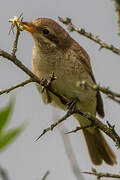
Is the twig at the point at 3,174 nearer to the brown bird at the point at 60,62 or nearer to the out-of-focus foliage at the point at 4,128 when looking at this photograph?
the out-of-focus foliage at the point at 4,128

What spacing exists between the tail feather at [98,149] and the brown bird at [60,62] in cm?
10

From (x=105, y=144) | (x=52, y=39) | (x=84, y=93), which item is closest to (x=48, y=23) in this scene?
(x=52, y=39)

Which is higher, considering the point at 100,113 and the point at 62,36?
the point at 62,36

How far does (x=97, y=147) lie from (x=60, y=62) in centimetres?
190

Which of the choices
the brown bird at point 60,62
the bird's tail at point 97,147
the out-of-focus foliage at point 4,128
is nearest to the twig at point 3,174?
the out-of-focus foliage at point 4,128

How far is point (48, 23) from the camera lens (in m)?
4.80

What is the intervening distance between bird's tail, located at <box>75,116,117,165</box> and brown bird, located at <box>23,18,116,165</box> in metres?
0.11

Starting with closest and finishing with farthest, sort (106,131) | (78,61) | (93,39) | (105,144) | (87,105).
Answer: (93,39) < (106,131) < (78,61) < (87,105) < (105,144)

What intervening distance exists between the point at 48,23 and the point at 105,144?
2056 millimetres

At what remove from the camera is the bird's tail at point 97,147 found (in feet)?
17.7

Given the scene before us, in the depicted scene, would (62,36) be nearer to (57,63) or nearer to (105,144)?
(57,63)

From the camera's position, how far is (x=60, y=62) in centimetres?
450

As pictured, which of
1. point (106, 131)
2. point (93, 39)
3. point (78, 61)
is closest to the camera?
point (93, 39)

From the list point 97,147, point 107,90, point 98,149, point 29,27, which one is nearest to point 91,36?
point 107,90
